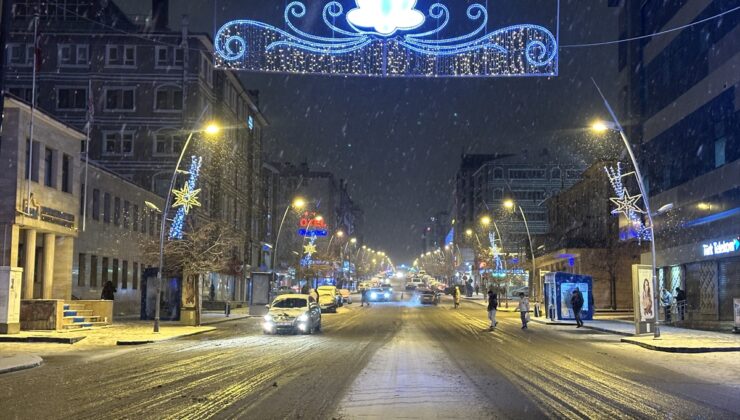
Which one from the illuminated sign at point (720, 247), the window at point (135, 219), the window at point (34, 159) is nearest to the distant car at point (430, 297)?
the window at point (135, 219)

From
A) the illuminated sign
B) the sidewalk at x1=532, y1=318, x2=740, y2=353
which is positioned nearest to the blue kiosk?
the illuminated sign

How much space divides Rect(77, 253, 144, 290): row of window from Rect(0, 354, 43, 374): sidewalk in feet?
69.4

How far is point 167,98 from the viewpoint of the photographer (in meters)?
58.8

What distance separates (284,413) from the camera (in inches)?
421

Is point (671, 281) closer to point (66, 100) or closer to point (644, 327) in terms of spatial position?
point (644, 327)

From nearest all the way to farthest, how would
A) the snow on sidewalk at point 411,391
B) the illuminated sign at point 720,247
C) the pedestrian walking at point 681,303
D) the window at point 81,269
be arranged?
the snow on sidewalk at point 411,391 < the illuminated sign at point 720,247 < the pedestrian walking at point 681,303 < the window at point 81,269

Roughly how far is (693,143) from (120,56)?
4327 cm

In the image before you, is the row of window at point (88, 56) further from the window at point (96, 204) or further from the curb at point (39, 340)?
the curb at point (39, 340)

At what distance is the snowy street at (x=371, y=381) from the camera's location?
36.5ft

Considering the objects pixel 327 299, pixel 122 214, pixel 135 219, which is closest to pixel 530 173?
pixel 327 299

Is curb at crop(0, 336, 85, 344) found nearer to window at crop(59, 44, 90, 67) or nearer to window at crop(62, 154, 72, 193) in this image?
window at crop(62, 154, 72, 193)

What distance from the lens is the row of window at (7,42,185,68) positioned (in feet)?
189

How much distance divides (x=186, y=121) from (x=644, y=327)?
41.4 meters

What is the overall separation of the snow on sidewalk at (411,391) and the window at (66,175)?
21.4 meters
